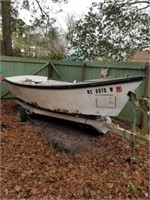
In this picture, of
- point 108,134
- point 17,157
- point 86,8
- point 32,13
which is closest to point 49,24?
point 32,13

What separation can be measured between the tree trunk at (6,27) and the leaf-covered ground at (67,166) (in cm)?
438

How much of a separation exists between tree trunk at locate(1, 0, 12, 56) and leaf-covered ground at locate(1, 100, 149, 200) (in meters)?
4.38

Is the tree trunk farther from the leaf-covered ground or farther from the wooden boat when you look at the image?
the leaf-covered ground

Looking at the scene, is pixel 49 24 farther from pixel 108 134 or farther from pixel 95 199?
pixel 95 199

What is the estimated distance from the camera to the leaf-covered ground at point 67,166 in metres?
3.22

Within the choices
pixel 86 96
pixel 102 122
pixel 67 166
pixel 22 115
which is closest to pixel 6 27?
pixel 22 115

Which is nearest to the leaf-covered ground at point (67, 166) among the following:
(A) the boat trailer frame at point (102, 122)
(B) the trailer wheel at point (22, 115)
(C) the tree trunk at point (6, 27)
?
(A) the boat trailer frame at point (102, 122)

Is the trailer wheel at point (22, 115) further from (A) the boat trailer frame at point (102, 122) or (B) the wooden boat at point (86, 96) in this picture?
(B) the wooden boat at point (86, 96)

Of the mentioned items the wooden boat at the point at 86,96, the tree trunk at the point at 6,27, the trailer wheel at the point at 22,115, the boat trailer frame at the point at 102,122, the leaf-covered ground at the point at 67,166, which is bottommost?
the leaf-covered ground at the point at 67,166

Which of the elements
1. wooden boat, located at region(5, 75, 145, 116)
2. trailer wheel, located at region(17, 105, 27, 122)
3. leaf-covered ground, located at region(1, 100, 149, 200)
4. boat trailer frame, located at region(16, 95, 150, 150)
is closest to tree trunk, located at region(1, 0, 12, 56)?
boat trailer frame, located at region(16, 95, 150, 150)

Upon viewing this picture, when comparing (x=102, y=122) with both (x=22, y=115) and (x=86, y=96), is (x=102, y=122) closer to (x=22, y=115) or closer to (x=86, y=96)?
(x=86, y=96)

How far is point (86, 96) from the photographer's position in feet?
14.6

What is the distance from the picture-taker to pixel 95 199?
3115 mm

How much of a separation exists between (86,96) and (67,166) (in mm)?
1259
